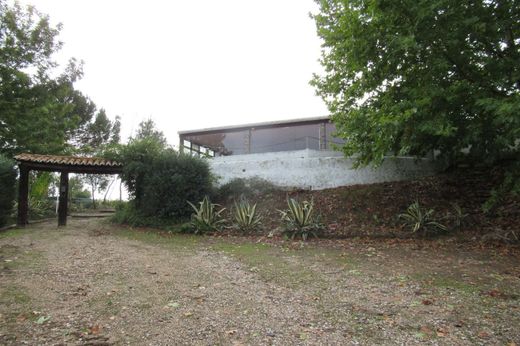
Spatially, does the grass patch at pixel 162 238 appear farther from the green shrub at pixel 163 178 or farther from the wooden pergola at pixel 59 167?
the wooden pergola at pixel 59 167

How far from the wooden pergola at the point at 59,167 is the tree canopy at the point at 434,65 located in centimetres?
829

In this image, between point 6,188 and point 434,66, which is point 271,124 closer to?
point 434,66

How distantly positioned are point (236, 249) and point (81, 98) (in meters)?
21.3

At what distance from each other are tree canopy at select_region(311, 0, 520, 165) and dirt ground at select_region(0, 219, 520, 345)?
2.39m

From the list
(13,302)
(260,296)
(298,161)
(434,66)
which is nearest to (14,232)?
(13,302)

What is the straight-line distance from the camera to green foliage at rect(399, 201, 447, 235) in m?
7.71

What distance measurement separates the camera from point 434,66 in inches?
233

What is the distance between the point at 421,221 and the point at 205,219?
226 inches

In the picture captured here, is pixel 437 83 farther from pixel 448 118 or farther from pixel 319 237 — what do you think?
pixel 319 237

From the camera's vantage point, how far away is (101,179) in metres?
25.9

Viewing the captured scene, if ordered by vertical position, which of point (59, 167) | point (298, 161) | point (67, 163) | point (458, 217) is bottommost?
point (458, 217)

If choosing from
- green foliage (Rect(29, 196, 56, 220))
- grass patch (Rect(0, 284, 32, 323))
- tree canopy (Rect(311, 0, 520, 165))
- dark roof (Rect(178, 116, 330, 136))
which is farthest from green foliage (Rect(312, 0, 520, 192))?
green foliage (Rect(29, 196, 56, 220))

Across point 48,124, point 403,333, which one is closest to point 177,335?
point 403,333

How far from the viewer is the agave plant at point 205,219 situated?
9312mm
